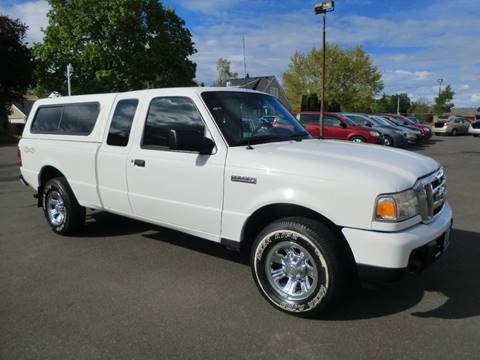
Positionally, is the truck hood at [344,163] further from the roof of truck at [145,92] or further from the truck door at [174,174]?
the roof of truck at [145,92]

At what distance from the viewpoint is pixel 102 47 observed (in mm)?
35781

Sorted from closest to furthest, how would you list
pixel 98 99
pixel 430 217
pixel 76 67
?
1. pixel 430 217
2. pixel 98 99
3. pixel 76 67

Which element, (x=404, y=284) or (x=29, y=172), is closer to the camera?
(x=404, y=284)

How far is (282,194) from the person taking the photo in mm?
3465

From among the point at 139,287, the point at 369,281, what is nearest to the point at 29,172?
the point at 139,287

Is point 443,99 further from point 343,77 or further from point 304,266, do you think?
point 304,266

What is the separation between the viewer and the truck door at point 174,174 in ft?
13.1

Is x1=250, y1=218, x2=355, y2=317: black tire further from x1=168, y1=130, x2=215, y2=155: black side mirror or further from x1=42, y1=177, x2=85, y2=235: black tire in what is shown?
x1=42, y1=177, x2=85, y2=235: black tire

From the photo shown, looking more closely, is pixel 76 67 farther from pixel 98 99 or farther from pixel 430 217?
pixel 430 217

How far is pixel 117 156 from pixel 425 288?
354 centimetres

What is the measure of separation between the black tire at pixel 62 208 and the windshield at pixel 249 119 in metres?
2.61

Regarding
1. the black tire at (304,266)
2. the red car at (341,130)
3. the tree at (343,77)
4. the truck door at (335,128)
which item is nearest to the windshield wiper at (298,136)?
the black tire at (304,266)

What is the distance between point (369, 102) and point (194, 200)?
60032 millimetres

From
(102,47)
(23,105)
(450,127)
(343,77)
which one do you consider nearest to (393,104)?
(343,77)
